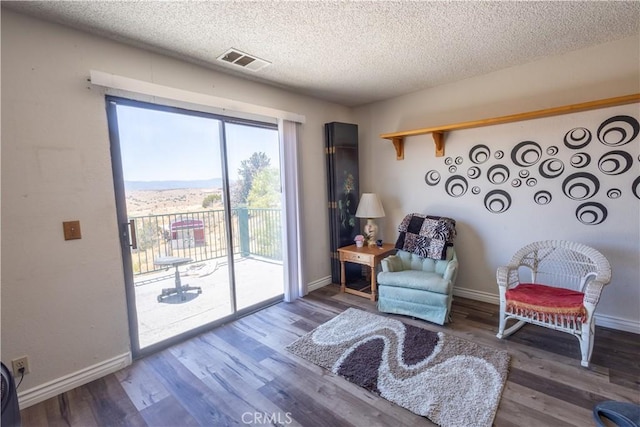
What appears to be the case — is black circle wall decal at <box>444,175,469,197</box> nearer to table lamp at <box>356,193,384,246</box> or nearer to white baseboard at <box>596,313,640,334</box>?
table lamp at <box>356,193,384,246</box>

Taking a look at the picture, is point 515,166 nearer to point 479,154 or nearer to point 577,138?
point 479,154

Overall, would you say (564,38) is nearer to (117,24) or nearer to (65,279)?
(117,24)

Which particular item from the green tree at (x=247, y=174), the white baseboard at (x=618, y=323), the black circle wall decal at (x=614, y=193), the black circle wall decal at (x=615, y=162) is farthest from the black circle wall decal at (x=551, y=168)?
the green tree at (x=247, y=174)

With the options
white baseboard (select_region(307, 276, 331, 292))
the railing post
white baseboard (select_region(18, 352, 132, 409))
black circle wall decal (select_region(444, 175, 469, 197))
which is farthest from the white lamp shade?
white baseboard (select_region(18, 352, 132, 409))

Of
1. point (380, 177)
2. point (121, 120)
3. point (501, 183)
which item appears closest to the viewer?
point (121, 120)

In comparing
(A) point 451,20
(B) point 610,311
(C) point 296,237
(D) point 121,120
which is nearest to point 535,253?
(B) point 610,311

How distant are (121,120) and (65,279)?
116 centimetres

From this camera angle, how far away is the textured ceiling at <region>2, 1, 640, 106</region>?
1771mm

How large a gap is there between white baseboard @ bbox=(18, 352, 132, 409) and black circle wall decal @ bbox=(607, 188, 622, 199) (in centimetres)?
403

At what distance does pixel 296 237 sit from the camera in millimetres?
3375

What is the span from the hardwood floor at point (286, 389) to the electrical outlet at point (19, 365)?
224 mm

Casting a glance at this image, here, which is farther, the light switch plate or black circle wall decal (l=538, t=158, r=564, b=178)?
black circle wall decal (l=538, t=158, r=564, b=178)

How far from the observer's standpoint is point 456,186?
3277 mm

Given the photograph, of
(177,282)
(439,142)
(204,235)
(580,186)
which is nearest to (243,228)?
(204,235)
